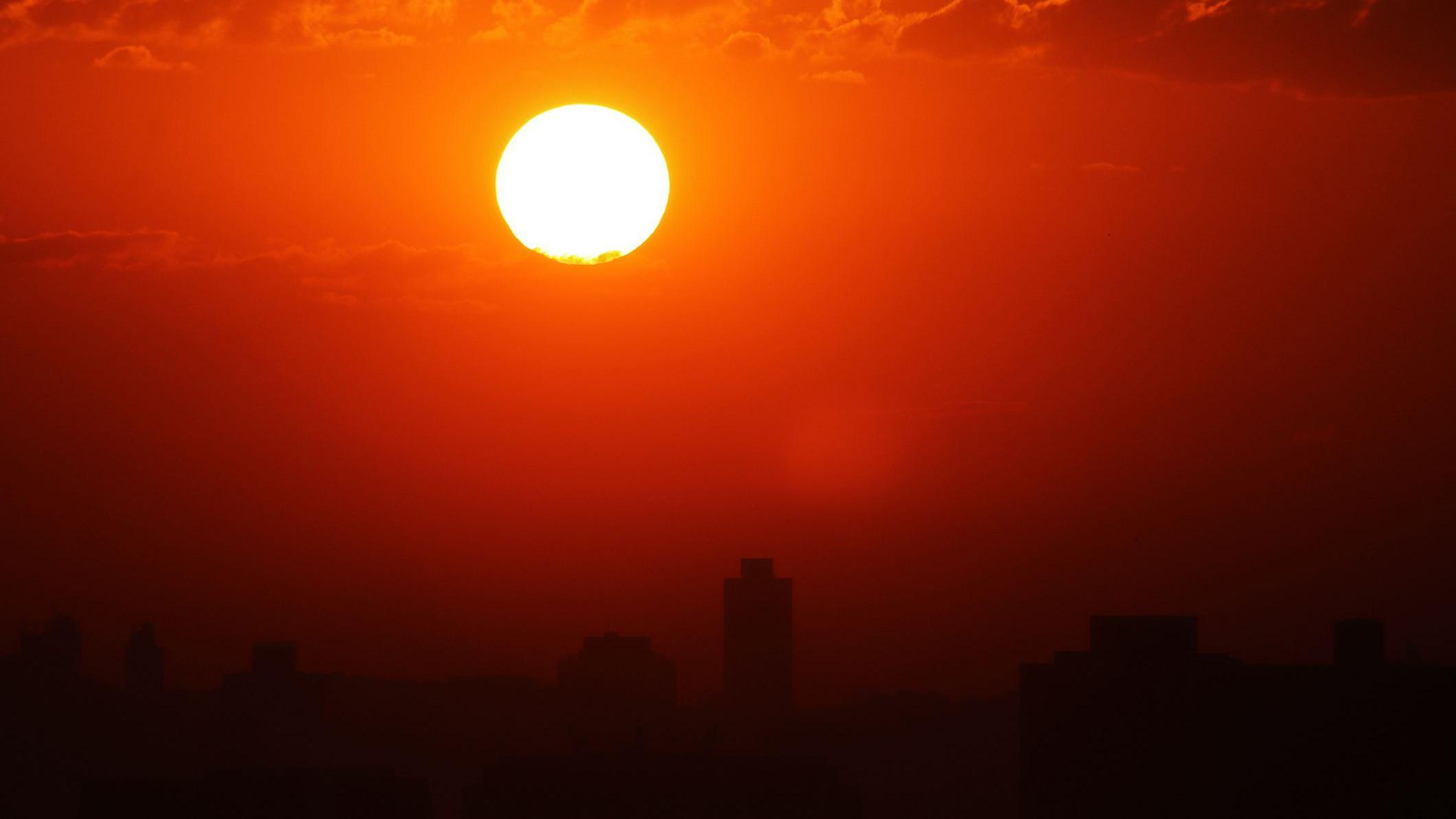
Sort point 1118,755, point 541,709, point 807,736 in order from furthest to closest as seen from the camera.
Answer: point 807,736, point 541,709, point 1118,755

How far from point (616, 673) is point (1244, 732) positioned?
5772cm

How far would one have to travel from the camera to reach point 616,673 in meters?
154

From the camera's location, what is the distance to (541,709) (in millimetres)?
161125

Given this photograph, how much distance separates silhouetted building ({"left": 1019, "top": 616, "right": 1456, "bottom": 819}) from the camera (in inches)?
5049

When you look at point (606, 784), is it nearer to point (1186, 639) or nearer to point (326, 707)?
point (1186, 639)

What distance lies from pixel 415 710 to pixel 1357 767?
10025 centimetres

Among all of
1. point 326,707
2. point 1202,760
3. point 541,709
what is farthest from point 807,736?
point 1202,760

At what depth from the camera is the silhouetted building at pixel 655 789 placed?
235 ft

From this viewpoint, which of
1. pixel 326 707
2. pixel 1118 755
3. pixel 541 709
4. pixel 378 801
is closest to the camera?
pixel 378 801

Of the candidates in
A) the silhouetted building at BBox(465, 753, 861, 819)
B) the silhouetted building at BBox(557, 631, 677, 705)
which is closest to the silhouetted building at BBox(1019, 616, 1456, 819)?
the silhouetted building at BBox(557, 631, 677, 705)

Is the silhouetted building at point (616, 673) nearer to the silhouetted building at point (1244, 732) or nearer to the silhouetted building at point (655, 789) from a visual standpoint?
the silhouetted building at point (1244, 732)

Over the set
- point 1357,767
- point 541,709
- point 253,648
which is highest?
point 253,648

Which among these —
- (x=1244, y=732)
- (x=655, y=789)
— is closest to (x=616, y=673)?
(x=1244, y=732)

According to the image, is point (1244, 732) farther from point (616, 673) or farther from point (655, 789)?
point (655, 789)
